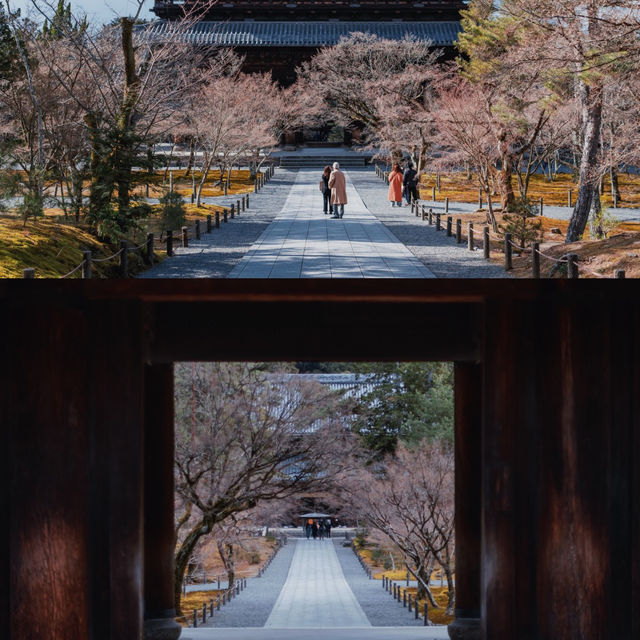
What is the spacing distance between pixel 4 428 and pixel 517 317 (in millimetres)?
2750

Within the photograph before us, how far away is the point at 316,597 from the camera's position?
22.2 metres

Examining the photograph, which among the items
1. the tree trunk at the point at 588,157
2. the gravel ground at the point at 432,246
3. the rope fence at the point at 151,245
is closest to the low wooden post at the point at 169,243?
the rope fence at the point at 151,245

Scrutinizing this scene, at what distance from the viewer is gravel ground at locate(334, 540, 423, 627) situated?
1875cm

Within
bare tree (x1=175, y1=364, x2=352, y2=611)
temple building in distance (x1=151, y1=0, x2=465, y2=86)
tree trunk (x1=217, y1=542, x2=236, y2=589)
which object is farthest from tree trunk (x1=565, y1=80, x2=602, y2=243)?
temple building in distance (x1=151, y1=0, x2=465, y2=86)

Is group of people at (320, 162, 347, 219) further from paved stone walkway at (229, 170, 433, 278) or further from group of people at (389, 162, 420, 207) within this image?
group of people at (389, 162, 420, 207)

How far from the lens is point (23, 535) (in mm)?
4426

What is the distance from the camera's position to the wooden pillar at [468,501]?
18.5 ft

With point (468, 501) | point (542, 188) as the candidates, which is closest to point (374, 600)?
point (542, 188)

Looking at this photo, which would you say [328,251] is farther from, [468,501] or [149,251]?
[468,501]

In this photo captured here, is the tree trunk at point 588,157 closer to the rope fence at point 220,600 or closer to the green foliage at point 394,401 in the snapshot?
the green foliage at point 394,401

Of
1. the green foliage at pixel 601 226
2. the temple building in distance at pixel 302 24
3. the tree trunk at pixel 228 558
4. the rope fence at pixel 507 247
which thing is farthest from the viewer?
the temple building in distance at pixel 302 24

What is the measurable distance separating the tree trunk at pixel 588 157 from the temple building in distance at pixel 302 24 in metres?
23.1

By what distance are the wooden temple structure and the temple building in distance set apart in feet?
113

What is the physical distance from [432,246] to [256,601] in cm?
1074
